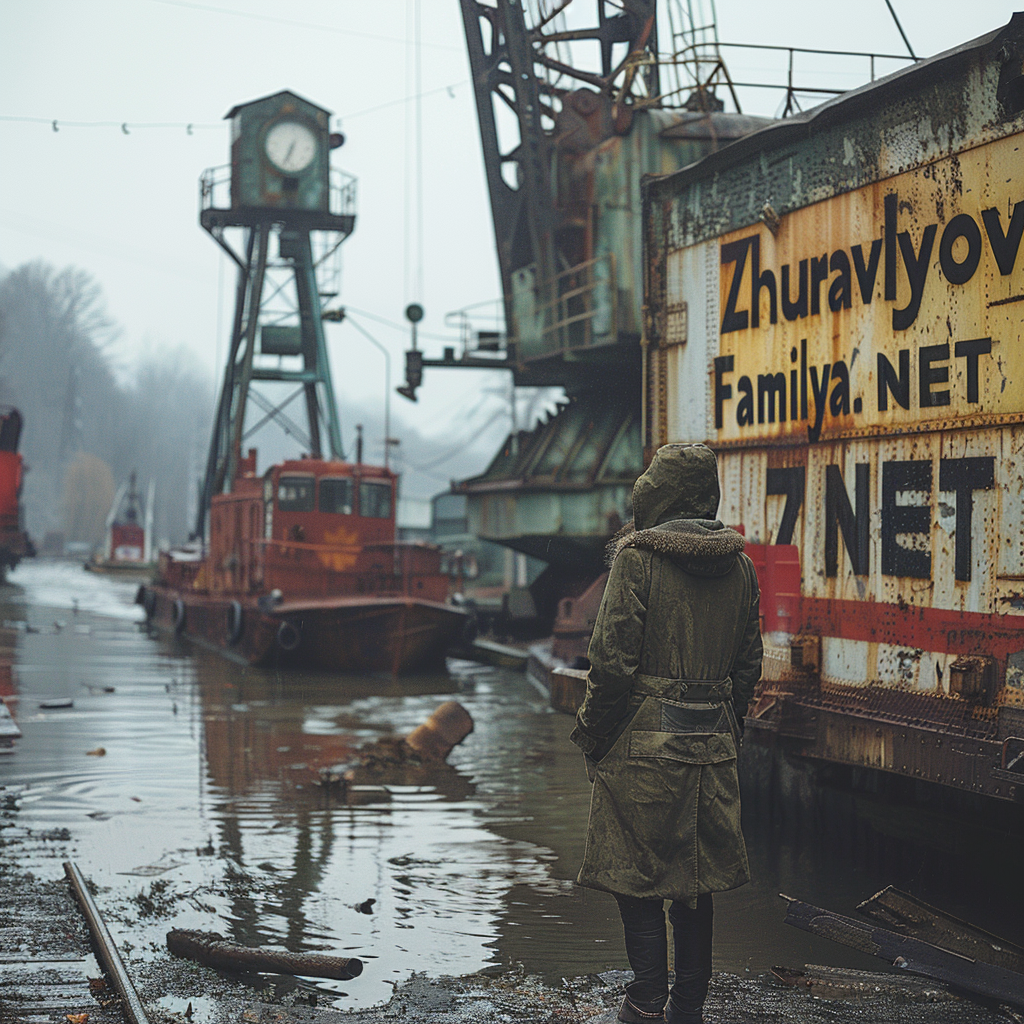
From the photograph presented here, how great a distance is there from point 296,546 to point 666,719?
16848mm

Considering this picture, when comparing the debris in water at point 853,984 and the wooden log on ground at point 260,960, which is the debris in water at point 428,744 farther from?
the debris in water at point 853,984

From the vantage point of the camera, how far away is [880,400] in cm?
628

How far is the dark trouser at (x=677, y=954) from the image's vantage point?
3928mm

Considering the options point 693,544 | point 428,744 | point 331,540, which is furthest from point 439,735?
point 331,540

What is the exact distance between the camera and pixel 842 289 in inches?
258

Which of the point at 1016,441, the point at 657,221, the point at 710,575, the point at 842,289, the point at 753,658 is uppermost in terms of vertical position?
the point at 657,221

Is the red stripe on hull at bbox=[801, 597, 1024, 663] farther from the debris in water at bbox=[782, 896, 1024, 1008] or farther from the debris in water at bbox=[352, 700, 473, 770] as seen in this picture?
the debris in water at bbox=[352, 700, 473, 770]

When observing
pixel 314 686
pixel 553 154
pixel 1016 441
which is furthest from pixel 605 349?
pixel 1016 441

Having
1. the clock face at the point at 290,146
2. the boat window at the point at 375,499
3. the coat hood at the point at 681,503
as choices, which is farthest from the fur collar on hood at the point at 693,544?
the clock face at the point at 290,146

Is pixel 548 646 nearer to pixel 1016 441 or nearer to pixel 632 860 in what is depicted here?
pixel 1016 441

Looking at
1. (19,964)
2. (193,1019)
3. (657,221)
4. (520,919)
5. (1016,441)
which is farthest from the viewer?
(657,221)

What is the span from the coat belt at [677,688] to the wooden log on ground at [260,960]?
195cm

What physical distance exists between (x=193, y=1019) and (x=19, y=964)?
0.98 m

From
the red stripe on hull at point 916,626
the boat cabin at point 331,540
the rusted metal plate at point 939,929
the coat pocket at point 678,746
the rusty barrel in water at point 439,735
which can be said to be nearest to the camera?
the coat pocket at point 678,746
